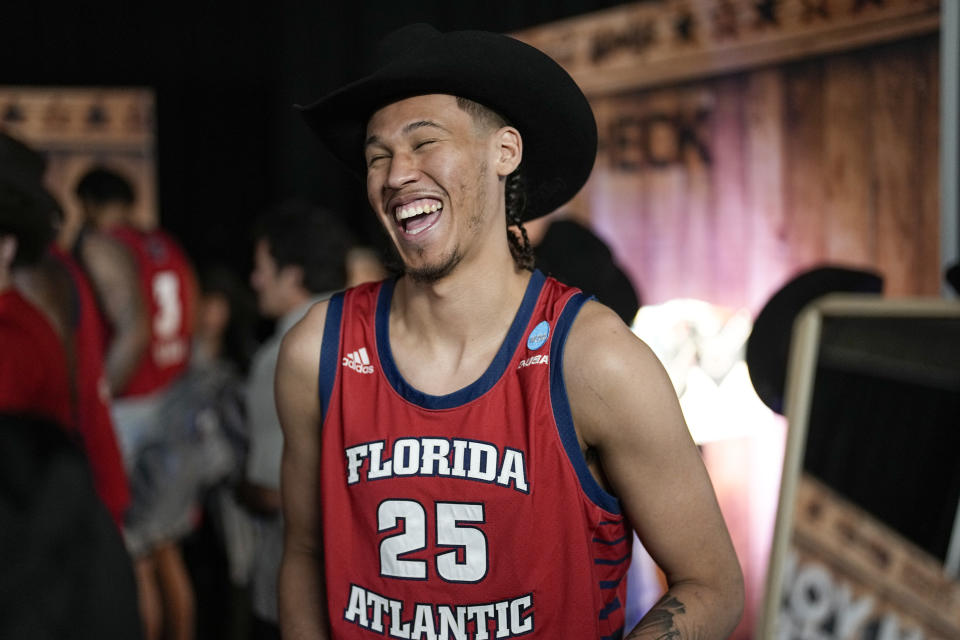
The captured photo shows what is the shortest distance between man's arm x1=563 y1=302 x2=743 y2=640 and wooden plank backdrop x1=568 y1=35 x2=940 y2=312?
1.60 meters

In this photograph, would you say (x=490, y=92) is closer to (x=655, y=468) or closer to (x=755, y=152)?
(x=655, y=468)

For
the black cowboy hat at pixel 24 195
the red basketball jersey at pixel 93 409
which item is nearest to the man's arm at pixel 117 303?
the red basketball jersey at pixel 93 409

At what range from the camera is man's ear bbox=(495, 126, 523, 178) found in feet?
5.04

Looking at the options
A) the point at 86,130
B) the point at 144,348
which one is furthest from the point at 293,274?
the point at 86,130

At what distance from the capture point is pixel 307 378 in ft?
5.13

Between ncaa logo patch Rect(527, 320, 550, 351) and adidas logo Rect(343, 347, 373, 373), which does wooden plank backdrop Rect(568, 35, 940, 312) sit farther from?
adidas logo Rect(343, 347, 373, 373)

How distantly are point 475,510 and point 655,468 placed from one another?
0.91ft

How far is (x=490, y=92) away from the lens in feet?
4.81

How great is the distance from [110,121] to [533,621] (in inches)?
236

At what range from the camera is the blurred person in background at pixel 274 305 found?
2.50 m

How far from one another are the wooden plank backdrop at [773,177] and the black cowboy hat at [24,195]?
213cm

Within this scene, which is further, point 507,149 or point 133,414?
point 133,414

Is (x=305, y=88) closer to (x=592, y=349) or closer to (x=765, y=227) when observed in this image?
(x=765, y=227)

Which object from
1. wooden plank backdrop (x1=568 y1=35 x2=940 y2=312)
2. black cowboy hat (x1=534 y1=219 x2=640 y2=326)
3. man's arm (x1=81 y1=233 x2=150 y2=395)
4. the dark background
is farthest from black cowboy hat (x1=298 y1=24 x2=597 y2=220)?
the dark background
